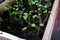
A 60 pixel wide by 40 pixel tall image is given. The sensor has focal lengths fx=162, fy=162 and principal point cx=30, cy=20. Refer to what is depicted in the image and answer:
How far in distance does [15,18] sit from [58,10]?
1.70ft

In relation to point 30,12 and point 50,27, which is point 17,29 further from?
point 50,27

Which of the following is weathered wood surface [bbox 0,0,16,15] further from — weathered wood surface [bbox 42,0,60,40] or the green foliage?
weathered wood surface [bbox 42,0,60,40]

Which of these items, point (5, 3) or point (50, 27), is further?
point (5, 3)

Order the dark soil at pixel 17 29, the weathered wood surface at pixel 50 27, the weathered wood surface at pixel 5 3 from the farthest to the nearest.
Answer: the weathered wood surface at pixel 5 3
the dark soil at pixel 17 29
the weathered wood surface at pixel 50 27

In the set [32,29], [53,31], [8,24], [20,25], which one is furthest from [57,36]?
[8,24]

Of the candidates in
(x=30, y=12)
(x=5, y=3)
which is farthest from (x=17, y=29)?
(x=5, y=3)

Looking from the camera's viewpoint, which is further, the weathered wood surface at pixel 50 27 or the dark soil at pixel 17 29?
the dark soil at pixel 17 29

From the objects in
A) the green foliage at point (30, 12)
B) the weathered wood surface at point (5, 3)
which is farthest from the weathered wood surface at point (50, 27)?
the weathered wood surface at point (5, 3)

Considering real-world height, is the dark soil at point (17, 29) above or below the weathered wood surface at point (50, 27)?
below

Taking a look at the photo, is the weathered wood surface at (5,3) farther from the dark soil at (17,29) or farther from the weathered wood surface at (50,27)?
the weathered wood surface at (50,27)

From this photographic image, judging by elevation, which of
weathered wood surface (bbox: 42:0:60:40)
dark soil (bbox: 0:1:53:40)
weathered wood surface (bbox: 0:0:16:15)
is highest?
weathered wood surface (bbox: 0:0:16:15)

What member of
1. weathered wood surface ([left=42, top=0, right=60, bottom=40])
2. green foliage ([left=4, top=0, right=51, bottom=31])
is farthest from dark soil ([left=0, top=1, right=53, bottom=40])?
weathered wood surface ([left=42, top=0, right=60, bottom=40])

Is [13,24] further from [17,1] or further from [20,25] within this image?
[17,1]

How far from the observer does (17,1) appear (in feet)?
6.98
